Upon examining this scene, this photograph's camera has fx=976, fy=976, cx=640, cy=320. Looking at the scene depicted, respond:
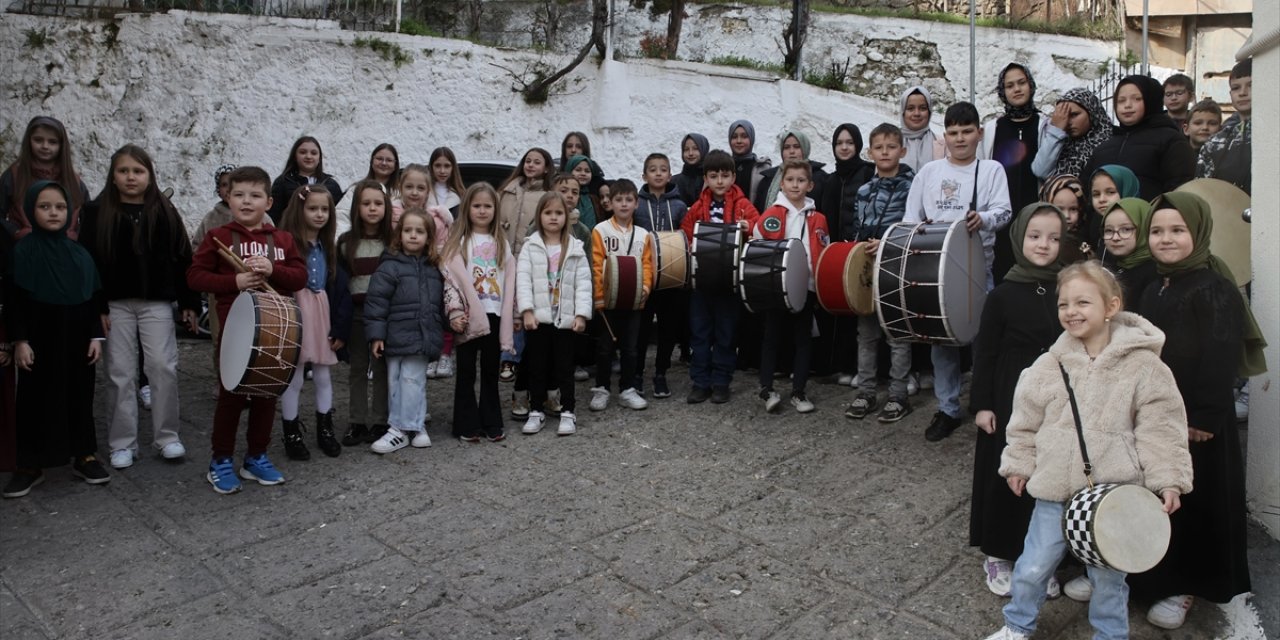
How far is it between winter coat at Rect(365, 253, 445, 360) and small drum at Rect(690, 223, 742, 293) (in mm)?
1699

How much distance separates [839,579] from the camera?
3785 millimetres

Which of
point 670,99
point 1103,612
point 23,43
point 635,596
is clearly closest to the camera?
point 1103,612

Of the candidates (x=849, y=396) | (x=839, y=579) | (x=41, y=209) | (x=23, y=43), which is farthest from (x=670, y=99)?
(x=839, y=579)

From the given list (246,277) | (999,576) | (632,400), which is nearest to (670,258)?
(632,400)

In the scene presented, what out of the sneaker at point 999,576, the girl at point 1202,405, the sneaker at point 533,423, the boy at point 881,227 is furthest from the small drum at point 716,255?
the girl at point 1202,405

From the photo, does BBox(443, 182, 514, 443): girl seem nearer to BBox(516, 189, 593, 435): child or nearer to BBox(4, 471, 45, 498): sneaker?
BBox(516, 189, 593, 435): child

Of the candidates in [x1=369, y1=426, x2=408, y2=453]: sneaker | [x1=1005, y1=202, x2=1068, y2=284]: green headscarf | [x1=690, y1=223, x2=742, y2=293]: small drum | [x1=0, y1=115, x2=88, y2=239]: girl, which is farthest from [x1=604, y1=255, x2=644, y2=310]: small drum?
[x1=0, y1=115, x2=88, y2=239]: girl

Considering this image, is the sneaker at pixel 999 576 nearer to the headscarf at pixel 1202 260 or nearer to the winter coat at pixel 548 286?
the headscarf at pixel 1202 260

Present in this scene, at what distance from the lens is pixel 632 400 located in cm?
644

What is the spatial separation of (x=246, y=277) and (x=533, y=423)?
6.26 feet

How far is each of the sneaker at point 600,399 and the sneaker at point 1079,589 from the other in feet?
11.0

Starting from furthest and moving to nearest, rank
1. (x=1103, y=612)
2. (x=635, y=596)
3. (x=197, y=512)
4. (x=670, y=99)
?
(x=670, y=99) → (x=197, y=512) → (x=635, y=596) → (x=1103, y=612)

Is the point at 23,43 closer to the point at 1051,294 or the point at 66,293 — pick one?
the point at 66,293

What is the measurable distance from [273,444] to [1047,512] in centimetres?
422
